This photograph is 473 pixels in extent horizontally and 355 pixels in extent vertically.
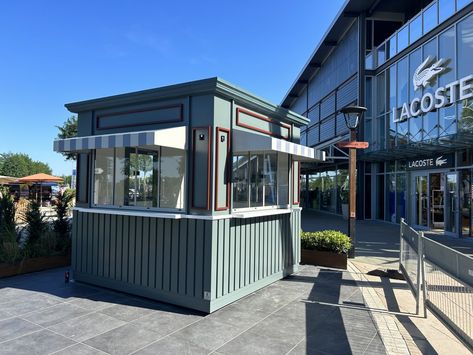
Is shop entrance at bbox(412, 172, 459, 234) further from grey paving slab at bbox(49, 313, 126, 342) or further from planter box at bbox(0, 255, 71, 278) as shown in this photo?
planter box at bbox(0, 255, 71, 278)

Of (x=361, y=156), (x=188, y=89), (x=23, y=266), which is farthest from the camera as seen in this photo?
(x=361, y=156)

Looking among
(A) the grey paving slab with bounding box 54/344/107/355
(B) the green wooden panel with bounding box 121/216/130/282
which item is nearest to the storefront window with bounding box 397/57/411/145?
A: (B) the green wooden panel with bounding box 121/216/130/282

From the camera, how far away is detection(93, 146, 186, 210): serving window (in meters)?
5.39

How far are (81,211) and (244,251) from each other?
9.65 feet

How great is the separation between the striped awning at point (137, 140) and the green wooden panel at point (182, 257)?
1.15 meters

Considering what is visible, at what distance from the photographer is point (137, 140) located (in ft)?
15.6

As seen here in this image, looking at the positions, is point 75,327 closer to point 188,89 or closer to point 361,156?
point 188,89

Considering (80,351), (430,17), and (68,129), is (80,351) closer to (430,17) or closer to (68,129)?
(430,17)

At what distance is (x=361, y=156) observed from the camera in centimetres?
1828

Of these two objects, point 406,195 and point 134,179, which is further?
point 406,195

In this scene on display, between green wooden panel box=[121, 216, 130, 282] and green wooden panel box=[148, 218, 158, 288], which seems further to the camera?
green wooden panel box=[121, 216, 130, 282]

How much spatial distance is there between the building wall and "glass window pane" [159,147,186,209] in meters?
0.31

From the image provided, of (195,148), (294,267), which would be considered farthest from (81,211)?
(294,267)

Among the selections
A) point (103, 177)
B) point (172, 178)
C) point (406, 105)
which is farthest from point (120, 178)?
point (406, 105)
